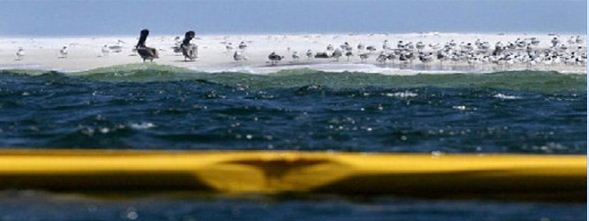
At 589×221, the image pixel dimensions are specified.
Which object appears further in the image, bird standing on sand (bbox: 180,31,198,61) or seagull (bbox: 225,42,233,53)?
seagull (bbox: 225,42,233,53)

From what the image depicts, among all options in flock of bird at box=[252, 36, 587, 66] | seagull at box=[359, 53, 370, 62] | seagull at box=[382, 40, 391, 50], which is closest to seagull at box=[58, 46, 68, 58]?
flock of bird at box=[252, 36, 587, 66]

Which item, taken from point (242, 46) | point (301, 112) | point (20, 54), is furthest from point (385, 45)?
point (301, 112)

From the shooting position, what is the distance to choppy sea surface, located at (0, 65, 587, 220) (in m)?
9.13

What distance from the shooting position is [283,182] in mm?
9516

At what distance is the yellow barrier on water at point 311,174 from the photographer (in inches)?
369

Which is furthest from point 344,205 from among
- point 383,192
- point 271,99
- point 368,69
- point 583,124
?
point 368,69

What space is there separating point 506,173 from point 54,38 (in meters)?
31.9

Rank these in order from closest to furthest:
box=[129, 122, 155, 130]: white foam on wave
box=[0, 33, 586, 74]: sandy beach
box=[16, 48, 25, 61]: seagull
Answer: box=[129, 122, 155, 130]: white foam on wave
box=[0, 33, 586, 74]: sandy beach
box=[16, 48, 25, 61]: seagull

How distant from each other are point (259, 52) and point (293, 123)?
19085 mm

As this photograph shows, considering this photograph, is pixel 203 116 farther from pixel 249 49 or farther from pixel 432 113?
pixel 249 49

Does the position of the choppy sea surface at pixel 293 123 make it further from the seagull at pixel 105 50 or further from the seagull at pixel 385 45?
the seagull at pixel 385 45

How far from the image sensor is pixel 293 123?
50.0 ft

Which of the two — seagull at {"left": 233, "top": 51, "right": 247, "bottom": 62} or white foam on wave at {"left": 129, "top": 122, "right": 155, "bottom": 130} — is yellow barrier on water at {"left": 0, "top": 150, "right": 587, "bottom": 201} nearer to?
white foam on wave at {"left": 129, "top": 122, "right": 155, "bottom": 130}

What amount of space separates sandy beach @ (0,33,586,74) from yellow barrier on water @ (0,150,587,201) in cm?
1762
